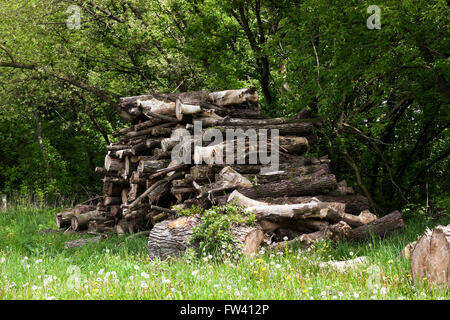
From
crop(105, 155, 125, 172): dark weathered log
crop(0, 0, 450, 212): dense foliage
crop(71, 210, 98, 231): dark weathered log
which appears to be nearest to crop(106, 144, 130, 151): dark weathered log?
crop(105, 155, 125, 172): dark weathered log

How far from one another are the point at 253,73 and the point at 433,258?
11.2 metres

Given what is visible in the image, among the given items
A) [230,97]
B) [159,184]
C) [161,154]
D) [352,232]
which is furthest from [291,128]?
[352,232]

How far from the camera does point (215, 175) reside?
874 cm

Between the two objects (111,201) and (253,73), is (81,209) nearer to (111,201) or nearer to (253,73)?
(111,201)

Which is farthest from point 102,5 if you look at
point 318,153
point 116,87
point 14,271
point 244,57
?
point 14,271

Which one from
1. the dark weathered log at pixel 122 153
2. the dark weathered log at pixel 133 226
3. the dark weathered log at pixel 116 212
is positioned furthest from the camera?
the dark weathered log at pixel 116 212

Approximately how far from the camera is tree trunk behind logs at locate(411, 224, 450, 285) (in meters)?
4.50

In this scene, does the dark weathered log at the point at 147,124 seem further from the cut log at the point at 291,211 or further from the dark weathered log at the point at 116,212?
the cut log at the point at 291,211

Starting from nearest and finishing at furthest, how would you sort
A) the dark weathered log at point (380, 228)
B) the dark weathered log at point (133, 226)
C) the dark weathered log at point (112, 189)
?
the dark weathered log at point (380, 228) → the dark weathered log at point (133, 226) → the dark weathered log at point (112, 189)

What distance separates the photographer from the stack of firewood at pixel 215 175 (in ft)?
25.4

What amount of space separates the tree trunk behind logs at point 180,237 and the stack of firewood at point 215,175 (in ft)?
0.05

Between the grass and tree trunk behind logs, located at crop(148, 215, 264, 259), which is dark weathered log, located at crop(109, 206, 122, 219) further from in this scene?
the grass

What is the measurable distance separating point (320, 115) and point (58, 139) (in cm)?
1724

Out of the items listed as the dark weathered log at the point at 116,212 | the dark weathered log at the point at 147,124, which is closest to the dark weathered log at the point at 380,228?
the dark weathered log at the point at 147,124
